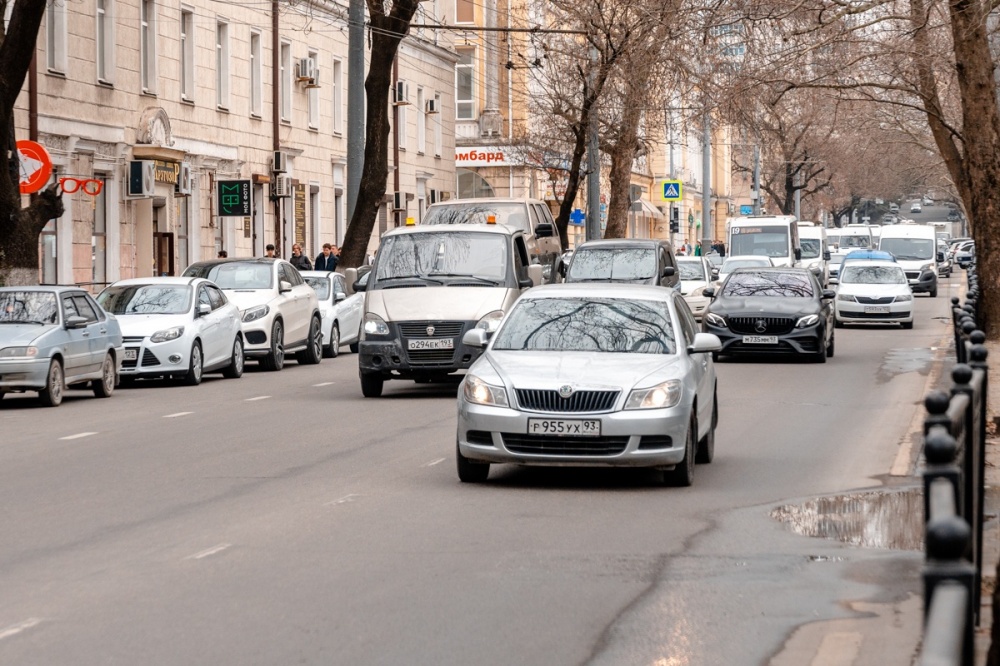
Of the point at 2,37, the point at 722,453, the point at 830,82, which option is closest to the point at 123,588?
the point at 722,453

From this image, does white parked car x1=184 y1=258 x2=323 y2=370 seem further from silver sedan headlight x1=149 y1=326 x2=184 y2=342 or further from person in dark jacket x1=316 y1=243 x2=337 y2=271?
person in dark jacket x1=316 y1=243 x2=337 y2=271

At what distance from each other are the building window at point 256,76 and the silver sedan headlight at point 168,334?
2161cm

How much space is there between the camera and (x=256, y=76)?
44.6 metres

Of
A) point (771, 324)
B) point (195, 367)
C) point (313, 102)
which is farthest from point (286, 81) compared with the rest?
point (195, 367)

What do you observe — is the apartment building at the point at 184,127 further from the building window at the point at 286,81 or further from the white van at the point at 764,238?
the white van at the point at 764,238

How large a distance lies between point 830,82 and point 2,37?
50.2 feet

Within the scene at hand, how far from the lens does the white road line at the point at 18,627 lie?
691 centimetres

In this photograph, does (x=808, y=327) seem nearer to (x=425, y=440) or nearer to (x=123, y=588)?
(x=425, y=440)

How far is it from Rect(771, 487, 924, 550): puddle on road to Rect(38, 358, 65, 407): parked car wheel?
36.8ft

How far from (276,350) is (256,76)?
62.3 feet

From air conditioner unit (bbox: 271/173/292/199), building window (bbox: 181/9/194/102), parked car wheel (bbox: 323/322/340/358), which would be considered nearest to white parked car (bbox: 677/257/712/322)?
air conditioner unit (bbox: 271/173/292/199)

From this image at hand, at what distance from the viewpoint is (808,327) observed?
26.3 metres

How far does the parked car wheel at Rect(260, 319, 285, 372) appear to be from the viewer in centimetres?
2700

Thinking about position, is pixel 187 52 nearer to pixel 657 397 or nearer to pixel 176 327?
pixel 176 327
